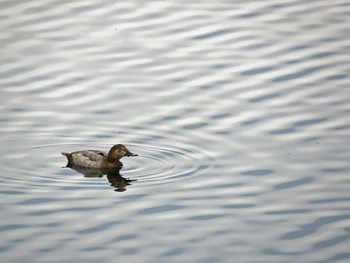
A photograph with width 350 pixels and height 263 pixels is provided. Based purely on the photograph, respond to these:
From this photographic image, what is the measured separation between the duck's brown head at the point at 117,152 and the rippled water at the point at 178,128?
350mm

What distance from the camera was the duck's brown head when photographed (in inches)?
727

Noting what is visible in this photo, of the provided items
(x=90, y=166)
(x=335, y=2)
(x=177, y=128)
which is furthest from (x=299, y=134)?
(x=335, y=2)

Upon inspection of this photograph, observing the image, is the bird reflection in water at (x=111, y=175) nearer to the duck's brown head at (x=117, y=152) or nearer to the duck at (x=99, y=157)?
the duck at (x=99, y=157)

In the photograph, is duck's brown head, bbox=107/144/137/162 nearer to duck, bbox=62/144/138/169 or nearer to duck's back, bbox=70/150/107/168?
duck, bbox=62/144/138/169

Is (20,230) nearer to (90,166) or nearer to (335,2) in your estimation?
(90,166)

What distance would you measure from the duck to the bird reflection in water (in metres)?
0.07

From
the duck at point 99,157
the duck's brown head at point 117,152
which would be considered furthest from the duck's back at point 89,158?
the duck's brown head at point 117,152

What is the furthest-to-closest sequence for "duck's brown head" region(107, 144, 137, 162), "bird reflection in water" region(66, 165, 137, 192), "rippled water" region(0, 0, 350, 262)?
"duck's brown head" region(107, 144, 137, 162) → "bird reflection in water" region(66, 165, 137, 192) → "rippled water" region(0, 0, 350, 262)

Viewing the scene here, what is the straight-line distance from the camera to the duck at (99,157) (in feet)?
60.7

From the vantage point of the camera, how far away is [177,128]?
1986 centimetres

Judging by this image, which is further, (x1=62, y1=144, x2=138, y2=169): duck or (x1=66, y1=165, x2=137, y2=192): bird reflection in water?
(x1=62, y1=144, x2=138, y2=169): duck

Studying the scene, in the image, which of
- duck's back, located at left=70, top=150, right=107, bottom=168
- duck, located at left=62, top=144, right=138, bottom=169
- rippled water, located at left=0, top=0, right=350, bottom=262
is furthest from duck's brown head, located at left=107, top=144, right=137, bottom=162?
rippled water, located at left=0, top=0, right=350, bottom=262

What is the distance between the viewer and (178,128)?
1988 centimetres

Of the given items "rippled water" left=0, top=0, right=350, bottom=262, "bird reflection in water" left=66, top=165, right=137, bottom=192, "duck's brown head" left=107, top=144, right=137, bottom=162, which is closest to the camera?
"rippled water" left=0, top=0, right=350, bottom=262
